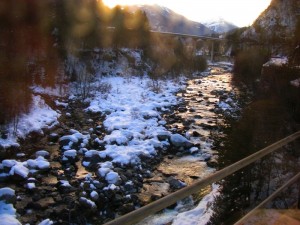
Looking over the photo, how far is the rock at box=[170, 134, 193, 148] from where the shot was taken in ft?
41.6

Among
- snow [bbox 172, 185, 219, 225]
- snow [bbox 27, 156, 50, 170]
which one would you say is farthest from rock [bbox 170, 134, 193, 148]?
snow [bbox 172, 185, 219, 225]

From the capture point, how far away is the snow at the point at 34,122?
11.6m

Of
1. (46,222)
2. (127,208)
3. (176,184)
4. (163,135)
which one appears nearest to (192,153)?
Answer: (163,135)

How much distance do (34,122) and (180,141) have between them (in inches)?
228

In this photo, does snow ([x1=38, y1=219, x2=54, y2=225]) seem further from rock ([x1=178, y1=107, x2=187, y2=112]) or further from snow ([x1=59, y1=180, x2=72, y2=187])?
rock ([x1=178, y1=107, x2=187, y2=112])

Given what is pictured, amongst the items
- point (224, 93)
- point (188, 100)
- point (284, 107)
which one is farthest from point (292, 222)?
point (224, 93)

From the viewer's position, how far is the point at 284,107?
9.12m

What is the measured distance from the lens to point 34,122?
1359cm

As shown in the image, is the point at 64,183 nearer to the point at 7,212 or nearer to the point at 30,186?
the point at 30,186

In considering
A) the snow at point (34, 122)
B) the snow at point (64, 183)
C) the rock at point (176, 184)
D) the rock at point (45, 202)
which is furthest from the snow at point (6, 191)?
the rock at point (176, 184)

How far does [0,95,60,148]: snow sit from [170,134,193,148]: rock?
5.03 m

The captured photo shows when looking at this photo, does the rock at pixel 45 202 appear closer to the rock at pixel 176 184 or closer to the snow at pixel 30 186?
the snow at pixel 30 186

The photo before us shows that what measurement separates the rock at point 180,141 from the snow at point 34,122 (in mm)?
5031

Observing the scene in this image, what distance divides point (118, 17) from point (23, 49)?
2030cm
